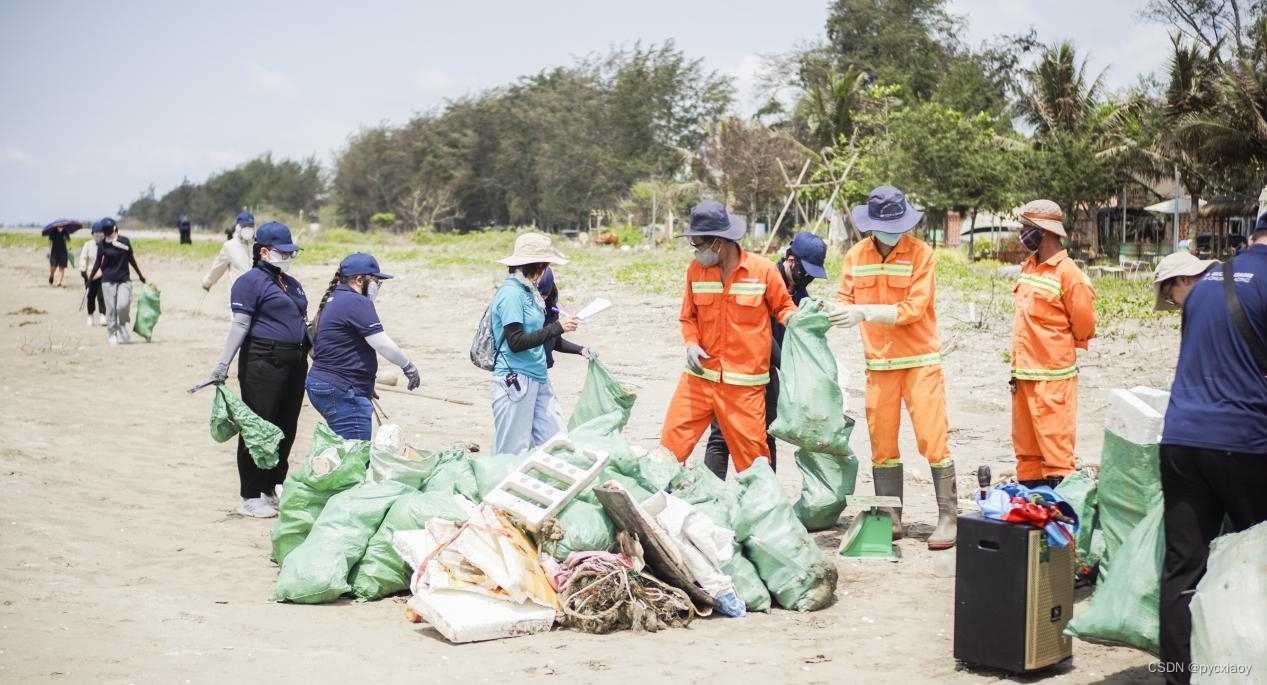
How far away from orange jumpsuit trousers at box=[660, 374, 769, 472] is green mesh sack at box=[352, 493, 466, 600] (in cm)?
124

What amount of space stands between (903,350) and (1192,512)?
223 cm

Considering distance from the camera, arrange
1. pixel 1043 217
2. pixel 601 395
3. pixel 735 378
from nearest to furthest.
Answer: pixel 1043 217
pixel 735 378
pixel 601 395

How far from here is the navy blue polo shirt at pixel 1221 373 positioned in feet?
11.8

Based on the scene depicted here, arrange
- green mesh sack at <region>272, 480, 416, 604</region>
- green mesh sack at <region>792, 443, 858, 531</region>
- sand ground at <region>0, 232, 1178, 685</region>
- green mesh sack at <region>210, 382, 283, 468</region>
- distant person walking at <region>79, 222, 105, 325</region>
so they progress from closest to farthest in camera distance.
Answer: sand ground at <region>0, 232, 1178, 685</region> → green mesh sack at <region>272, 480, 416, 604</region> → green mesh sack at <region>792, 443, 858, 531</region> → green mesh sack at <region>210, 382, 283, 468</region> → distant person walking at <region>79, 222, 105, 325</region>

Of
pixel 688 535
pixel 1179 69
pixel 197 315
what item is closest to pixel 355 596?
pixel 688 535

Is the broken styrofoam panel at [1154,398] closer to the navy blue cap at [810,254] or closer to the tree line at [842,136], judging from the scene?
the navy blue cap at [810,254]

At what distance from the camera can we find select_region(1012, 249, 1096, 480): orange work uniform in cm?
571

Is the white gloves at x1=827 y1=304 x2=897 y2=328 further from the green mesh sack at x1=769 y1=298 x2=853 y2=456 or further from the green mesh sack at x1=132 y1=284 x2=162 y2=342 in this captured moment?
the green mesh sack at x1=132 y1=284 x2=162 y2=342

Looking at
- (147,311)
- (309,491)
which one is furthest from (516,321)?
(147,311)

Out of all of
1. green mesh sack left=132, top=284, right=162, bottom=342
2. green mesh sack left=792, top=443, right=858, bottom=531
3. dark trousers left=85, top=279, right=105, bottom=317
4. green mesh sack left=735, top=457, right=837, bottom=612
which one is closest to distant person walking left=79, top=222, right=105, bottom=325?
dark trousers left=85, top=279, right=105, bottom=317

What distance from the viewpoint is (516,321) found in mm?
5980

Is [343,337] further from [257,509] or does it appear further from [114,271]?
[114,271]

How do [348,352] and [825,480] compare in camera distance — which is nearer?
[825,480]

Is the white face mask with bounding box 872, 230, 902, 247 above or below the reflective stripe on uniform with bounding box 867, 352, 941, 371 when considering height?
above
